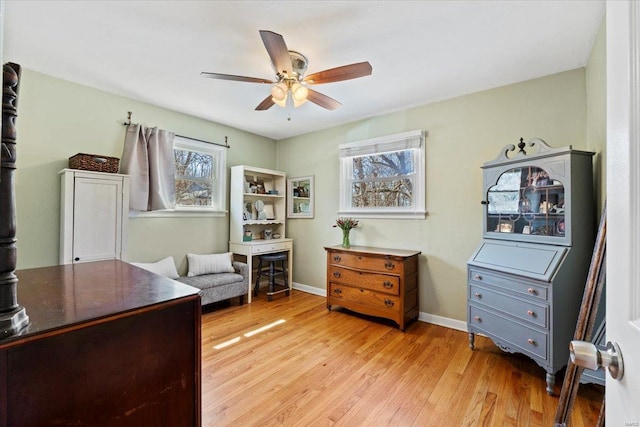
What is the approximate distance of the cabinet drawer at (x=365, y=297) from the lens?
302cm

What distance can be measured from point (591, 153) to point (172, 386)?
116 inches

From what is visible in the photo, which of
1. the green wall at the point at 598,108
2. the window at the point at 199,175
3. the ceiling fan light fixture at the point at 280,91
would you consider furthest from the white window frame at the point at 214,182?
the green wall at the point at 598,108

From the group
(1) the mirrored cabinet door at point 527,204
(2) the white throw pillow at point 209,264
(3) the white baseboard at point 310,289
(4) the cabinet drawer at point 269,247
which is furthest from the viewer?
(3) the white baseboard at point 310,289

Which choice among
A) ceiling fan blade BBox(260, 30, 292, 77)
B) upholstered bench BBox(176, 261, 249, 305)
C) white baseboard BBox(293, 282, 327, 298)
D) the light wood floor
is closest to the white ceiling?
ceiling fan blade BBox(260, 30, 292, 77)

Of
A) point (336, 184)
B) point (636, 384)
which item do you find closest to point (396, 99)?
point (336, 184)

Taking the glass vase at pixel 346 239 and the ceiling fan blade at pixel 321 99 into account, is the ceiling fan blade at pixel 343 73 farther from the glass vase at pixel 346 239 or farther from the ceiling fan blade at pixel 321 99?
the glass vase at pixel 346 239

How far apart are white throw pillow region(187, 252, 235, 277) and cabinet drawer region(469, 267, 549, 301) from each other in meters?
2.88

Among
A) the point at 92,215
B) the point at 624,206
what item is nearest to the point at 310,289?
the point at 92,215

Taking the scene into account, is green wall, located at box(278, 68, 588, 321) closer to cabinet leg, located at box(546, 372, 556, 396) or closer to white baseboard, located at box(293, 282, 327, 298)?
white baseboard, located at box(293, 282, 327, 298)

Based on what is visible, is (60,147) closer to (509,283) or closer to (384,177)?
(384,177)

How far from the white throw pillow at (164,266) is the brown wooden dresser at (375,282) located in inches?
73.9

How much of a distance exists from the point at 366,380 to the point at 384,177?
7.78ft

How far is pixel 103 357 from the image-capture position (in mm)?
870

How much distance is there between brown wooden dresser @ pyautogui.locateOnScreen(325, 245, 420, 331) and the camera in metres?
3.00
